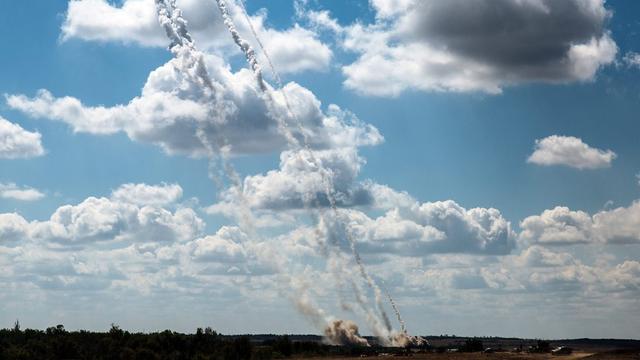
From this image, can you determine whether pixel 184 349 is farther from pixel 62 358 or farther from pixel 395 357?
pixel 395 357

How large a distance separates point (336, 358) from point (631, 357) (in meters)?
64.3

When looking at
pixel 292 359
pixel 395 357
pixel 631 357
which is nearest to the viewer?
pixel 631 357

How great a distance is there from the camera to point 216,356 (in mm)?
173125

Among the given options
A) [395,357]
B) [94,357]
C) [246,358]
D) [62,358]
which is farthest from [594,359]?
[62,358]

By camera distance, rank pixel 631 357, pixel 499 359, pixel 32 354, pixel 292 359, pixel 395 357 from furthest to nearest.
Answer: pixel 32 354 < pixel 292 359 < pixel 395 357 < pixel 499 359 < pixel 631 357

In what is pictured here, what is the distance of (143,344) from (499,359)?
84.2 m

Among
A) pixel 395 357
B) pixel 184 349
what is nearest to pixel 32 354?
pixel 184 349

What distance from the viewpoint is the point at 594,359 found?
454ft

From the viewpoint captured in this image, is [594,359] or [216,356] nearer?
[594,359]

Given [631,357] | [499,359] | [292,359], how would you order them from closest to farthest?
[631,357], [499,359], [292,359]

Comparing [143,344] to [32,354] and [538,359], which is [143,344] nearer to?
[32,354]

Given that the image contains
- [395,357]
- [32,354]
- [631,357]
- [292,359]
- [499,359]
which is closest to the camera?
[631,357]

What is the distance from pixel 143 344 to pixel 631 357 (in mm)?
109025

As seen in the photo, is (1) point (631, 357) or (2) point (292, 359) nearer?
(1) point (631, 357)
